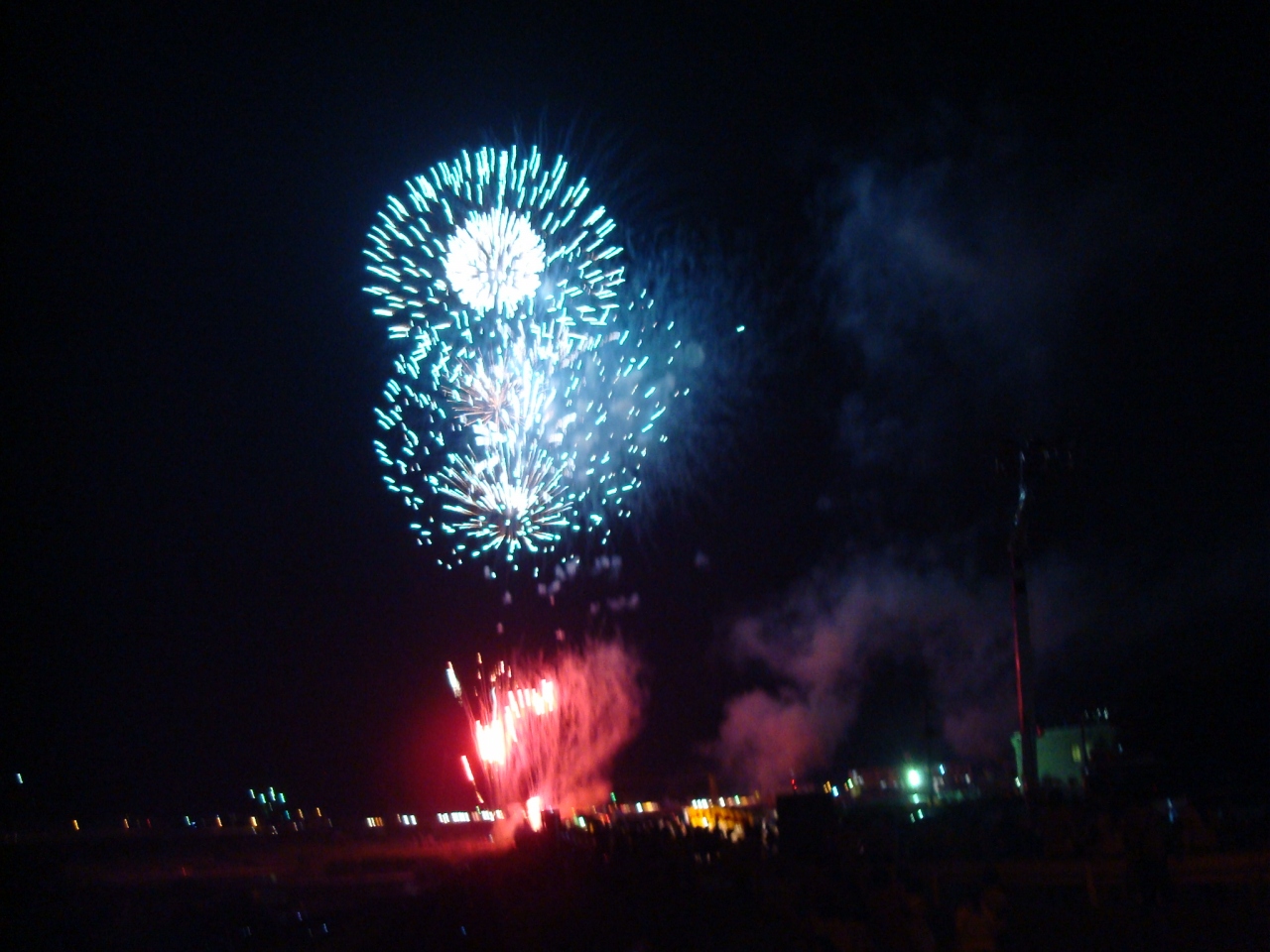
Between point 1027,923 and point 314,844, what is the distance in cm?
1782

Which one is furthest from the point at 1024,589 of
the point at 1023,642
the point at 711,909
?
the point at 711,909

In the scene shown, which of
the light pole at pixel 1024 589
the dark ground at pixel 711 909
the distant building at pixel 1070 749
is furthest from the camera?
the distant building at pixel 1070 749

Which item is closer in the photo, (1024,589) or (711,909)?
(711,909)

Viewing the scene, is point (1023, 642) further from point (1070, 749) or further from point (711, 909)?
point (711, 909)

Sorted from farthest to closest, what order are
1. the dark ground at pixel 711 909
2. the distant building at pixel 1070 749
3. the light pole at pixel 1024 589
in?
the distant building at pixel 1070 749 → the light pole at pixel 1024 589 → the dark ground at pixel 711 909

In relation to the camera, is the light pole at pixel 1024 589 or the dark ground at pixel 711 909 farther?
the light pole at pixel 1024 589

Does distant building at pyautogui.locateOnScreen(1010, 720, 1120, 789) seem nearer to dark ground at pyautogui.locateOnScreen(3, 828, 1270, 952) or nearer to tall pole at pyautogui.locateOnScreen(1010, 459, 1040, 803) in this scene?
tall pole at pyautogui.locateOnScreen(1010, 459, 1040, 803)

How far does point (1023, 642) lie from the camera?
19703mm

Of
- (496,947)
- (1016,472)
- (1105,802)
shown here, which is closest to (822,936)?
(496,947)

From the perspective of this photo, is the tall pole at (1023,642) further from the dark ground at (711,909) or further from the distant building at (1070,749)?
the dark ground at (711,909)

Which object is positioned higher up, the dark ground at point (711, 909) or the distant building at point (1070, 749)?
the distant building at point (1070, 749)

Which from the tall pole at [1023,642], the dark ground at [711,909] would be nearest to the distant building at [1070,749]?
the tall pole at [1023,642]

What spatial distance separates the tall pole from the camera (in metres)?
17.8

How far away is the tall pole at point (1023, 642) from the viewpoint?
17797 millimetres
